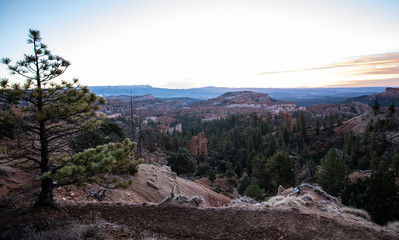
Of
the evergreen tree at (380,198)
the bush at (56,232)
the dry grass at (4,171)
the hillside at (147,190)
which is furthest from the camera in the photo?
the evergreen tree at (380,198)

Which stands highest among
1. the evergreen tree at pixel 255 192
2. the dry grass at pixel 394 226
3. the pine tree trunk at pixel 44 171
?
the pine tree trunk at pixel 44 171

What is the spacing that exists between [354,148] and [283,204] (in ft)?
156

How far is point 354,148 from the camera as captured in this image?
148 ft

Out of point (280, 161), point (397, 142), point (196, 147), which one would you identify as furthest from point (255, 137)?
point (280, 161)

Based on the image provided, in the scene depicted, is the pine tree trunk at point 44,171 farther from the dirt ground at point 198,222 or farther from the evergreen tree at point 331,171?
the evergreen tree at point 331,171

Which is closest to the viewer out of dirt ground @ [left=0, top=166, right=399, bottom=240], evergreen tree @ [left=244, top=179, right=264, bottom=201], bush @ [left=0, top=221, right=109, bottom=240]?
bush @ [left=0, top=221, right=109, bottom=240]

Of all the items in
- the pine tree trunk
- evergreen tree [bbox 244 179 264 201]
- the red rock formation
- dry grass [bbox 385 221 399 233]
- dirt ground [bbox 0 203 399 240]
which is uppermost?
the pine tree trunk

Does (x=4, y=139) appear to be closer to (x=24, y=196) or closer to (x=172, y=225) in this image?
(x=24, y=196)

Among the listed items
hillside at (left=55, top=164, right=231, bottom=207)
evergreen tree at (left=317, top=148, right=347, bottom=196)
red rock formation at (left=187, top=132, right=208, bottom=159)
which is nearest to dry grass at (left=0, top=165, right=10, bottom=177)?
hillside at (left=55, top=164, right=231, bottom=207)

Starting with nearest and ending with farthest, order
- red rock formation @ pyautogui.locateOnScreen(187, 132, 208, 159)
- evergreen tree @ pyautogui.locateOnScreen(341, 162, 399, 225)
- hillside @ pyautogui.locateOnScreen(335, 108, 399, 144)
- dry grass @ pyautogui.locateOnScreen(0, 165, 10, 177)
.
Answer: dry grass @ pyautogui.locateOnScreen(0, 165, 10, 177), evergreen tree @ pyautogui.locateOnScreen(341, 162, 399, 225), red rock formation @ pyautogui.locateOnScreen(187, 132, 208, 159), hillside @ pyautogui.locateOnScreen(335, 108, 399, 144)

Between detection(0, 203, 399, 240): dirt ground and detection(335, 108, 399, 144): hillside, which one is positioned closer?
detection(0, 203, 399, 240): dirt ground

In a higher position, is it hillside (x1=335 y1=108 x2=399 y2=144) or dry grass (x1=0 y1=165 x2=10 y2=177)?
dry grass (x1=0 y1=165 x2=10 y2=177)

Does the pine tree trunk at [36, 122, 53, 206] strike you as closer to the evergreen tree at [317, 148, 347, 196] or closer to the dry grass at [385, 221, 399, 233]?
the dry grass at [385, 221, 399, 233]

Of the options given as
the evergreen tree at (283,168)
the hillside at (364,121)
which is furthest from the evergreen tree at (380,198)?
the hillside at (364,121)
